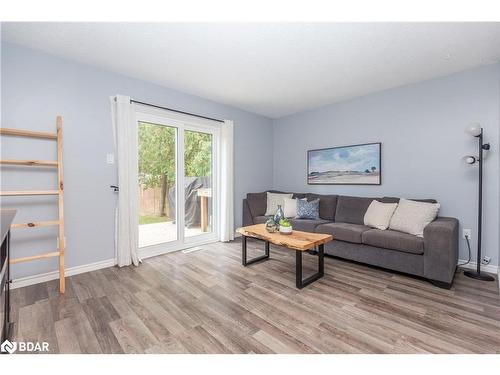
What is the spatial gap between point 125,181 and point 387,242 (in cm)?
312

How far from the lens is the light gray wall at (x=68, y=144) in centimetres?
226

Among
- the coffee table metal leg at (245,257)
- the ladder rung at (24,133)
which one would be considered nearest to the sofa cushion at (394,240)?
the coffee table metal leg at (245,257)

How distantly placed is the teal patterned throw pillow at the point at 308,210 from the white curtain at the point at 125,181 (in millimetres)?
2378

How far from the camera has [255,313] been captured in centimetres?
183

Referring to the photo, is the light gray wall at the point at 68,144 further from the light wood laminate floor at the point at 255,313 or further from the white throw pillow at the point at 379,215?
the white throw pillow at the point at 379,215

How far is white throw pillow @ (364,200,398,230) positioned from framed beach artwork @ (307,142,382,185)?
0.59 m

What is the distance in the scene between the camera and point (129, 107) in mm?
2877

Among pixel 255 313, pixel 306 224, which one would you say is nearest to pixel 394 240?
pixel 306 224

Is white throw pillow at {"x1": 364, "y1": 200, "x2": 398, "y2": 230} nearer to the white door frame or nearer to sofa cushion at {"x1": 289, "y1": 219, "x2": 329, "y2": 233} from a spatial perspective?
sofa cushion at {"x1": 289, "y1": 219, "x2": 329, "y2": 233}

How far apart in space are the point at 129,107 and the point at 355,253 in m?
3.31

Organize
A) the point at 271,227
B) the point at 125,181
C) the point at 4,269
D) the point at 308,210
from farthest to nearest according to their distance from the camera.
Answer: the point at 308,210 → the point at 125,181 → the point at 271,227 → the point at 4,269

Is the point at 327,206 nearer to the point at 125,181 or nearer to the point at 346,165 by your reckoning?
the point at 346,165
